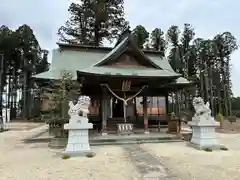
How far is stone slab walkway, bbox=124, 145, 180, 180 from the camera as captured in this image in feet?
14.8

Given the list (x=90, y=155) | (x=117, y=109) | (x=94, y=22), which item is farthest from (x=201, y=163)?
(x=94, y=22)

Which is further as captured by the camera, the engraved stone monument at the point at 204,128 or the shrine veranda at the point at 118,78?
the shrine veranda at the point at 118,78

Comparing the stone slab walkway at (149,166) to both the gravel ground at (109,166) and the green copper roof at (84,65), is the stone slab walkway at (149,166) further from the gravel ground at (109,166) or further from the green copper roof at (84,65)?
the green copper roof at (84,65)

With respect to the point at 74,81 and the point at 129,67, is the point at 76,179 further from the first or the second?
the point at 129,67

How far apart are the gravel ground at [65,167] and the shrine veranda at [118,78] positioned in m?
3.65

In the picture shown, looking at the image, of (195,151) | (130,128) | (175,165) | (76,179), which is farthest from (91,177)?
(130,128)

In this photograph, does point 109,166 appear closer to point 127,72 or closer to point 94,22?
point 127,72

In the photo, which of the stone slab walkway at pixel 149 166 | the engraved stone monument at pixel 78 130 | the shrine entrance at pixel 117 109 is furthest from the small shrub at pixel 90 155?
the shrine entrance at pixel 117 109

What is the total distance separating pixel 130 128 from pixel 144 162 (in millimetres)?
4383

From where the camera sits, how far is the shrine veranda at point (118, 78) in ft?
31.9

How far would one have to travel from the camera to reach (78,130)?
6.68 m

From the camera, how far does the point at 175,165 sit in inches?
A: 212

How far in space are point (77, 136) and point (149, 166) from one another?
2.51 meters

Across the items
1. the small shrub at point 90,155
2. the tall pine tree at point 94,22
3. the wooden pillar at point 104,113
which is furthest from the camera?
the tall pine tree at point 94,22
